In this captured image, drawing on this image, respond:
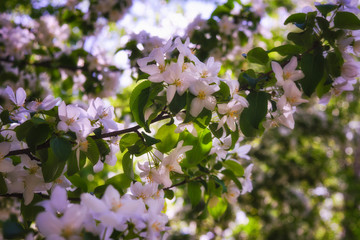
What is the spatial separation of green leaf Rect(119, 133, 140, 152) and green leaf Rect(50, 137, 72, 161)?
22 cm

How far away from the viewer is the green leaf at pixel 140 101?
1.02m

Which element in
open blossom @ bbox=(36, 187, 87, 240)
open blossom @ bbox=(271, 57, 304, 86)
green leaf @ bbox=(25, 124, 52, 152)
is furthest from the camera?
open blossom @ bbox=(271, 57, 304, 86)

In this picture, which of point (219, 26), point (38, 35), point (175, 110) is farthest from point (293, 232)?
point (175, 110)

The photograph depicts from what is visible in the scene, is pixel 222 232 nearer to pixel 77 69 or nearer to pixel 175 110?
pixel 77 69

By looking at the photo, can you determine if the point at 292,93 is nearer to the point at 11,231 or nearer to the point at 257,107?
the point at 257,107

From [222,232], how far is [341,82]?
14.5 feet

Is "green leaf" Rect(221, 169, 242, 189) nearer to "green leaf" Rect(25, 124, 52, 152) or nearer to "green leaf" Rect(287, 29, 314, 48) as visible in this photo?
"green leaf" Rect(287, 29, 314, 48)

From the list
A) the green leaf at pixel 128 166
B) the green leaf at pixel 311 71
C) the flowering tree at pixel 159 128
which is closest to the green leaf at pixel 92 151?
the flowering tree at pixel 159 128

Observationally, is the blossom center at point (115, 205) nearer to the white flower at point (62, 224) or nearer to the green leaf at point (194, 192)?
the white flower at point (62, 224)

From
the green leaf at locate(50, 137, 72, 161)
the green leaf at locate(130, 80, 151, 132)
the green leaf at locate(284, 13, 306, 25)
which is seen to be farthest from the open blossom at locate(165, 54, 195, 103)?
the green leaf at locate(284, 13, 306, 25)

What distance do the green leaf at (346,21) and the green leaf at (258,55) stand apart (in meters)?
0.25

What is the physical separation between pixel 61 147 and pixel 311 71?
81 cm

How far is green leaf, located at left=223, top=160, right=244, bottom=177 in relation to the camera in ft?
4.64

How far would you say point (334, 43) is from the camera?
3.59 feet
